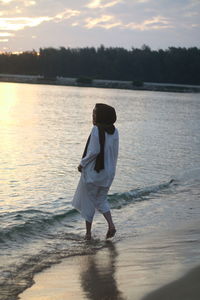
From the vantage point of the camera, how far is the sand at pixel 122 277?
15.1 feet

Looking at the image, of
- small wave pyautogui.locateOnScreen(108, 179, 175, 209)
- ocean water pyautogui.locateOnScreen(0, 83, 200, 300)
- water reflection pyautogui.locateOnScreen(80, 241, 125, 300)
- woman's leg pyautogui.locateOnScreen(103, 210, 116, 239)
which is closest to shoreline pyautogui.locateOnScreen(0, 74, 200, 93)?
ocean water pyautogui.locateOnScreen(0, 83, 200, 300)

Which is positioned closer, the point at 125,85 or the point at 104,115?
the point at 104,115

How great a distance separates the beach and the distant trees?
14286cm

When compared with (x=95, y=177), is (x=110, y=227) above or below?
below

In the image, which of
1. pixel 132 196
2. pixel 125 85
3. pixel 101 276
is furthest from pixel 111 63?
pixel 101 276

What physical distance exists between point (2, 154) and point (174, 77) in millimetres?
139099

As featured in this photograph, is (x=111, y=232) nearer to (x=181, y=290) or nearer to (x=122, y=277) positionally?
(x=122, y=277)

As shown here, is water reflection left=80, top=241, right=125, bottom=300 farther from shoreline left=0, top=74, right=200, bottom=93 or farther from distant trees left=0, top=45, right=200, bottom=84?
distant trees left=0, top=45, right=200, bottom=84

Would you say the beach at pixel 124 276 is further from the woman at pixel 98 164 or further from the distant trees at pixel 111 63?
the distant trees at pixel 111 63

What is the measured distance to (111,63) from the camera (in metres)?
163

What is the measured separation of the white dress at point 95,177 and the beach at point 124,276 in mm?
607

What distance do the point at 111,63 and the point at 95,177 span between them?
158552 millimetres

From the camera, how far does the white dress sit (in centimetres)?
654

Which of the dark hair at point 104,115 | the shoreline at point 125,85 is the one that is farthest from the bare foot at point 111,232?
the shoreline at point 125,85
